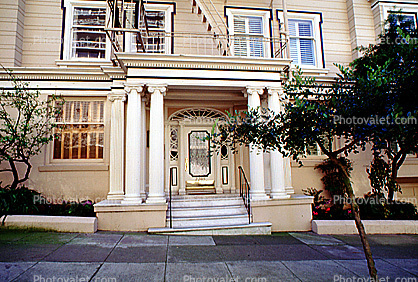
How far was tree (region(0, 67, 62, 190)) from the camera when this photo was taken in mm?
7965

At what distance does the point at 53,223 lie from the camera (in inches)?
273

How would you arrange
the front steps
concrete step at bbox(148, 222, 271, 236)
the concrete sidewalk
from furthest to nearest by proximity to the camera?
1. the front steps
2. concrete step at bbox(148, 222, 271, 236)
3. the concrete sidewalk

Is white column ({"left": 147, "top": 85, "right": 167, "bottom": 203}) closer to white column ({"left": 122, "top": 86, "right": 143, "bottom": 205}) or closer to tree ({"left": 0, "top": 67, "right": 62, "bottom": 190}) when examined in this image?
white column ({"left": 122, "top": 86, "right": 143, "bottom": 205})

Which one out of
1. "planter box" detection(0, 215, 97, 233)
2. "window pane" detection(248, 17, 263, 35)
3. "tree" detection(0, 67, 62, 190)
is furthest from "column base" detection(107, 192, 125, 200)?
"window pane" detection(248, 17, 263, 35)

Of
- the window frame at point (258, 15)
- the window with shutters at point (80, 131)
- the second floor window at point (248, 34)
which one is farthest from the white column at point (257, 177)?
the window with shutters at point (80, 131)

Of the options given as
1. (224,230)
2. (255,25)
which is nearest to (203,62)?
(255,25)

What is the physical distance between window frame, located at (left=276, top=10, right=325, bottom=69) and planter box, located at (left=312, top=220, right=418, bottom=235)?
232 inches

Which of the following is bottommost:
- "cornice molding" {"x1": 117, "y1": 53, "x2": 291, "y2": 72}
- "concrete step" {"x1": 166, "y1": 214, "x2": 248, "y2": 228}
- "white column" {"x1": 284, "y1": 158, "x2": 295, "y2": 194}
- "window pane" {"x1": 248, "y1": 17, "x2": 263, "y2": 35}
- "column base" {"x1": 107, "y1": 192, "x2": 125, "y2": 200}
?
"concrete step" {"x1": 166, "y1": 214, "x2": 248, "y2": 228}

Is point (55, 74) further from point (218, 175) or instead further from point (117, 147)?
point (218, 175)

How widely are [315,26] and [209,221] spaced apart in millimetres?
8619

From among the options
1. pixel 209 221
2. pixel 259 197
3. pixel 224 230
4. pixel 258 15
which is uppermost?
pixel 258 15

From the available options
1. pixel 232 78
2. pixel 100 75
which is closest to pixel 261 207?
pixel 232 78

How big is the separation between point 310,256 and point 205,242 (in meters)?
2.23

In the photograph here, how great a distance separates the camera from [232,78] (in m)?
8.24
